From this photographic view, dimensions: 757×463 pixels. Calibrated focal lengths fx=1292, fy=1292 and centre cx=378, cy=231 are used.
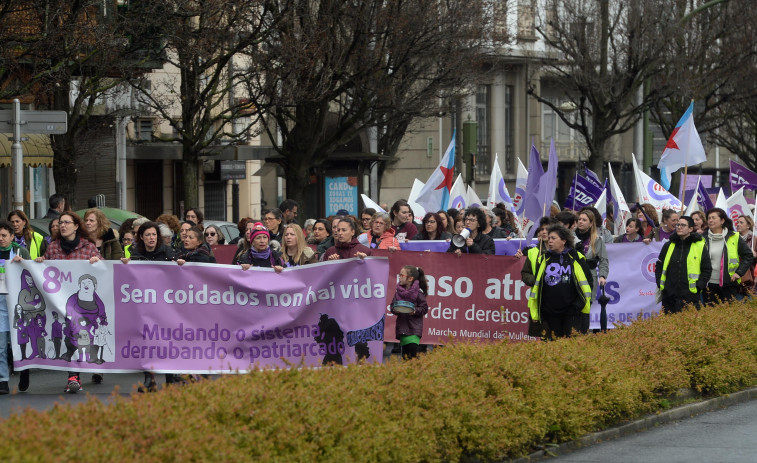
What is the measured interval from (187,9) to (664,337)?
498 inches

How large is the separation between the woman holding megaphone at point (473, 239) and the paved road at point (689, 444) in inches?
154

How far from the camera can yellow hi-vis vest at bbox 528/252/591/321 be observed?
35.9 feet

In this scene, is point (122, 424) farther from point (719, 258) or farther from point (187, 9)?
point (187, 9)

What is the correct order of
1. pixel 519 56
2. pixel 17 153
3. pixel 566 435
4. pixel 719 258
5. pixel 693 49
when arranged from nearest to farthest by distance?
1. pixel 566 435
2. pixel 719 258
3. pixel 17 153
4. pixel 693 49
5. pixel 519 56

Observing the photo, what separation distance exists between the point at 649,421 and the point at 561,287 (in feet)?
5.24

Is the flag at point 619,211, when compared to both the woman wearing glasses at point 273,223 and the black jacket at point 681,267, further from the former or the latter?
the woman wearing glasses at point 273,223

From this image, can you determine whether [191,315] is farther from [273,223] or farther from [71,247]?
[273,223]

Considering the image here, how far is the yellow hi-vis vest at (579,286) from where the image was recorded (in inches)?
431

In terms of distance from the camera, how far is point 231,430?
6445 mm

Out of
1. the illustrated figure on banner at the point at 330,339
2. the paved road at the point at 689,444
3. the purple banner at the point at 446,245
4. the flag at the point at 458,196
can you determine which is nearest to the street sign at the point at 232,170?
the flag at the point at 458,196

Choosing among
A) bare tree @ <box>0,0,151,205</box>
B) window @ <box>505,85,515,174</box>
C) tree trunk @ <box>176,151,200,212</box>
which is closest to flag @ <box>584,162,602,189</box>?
bare tree @ <box>0,0,151,205</box>

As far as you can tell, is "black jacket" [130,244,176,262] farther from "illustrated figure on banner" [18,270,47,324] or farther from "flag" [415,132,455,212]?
"flag" [415,132,455,212]

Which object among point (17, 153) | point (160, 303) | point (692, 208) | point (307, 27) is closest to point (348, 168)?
point (307, 27)

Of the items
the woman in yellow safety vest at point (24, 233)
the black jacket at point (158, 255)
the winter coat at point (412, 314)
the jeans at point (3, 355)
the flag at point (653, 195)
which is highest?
the flag at point (653, 195)
